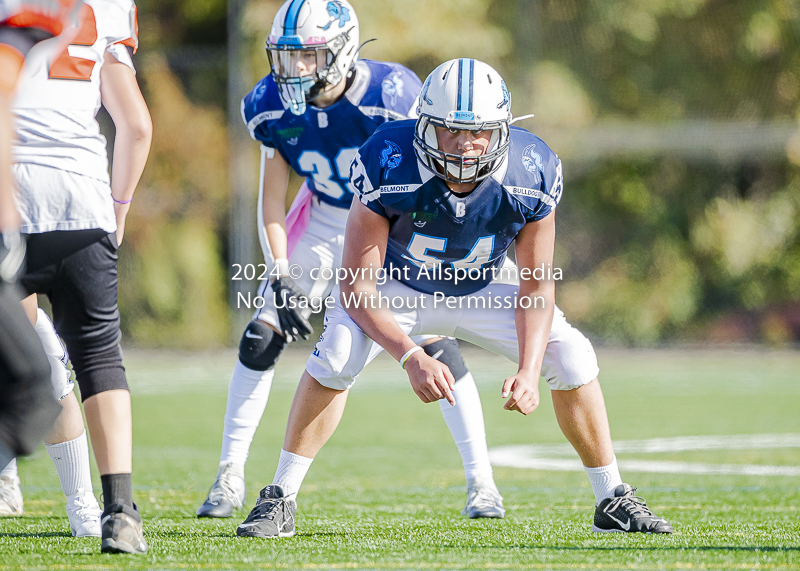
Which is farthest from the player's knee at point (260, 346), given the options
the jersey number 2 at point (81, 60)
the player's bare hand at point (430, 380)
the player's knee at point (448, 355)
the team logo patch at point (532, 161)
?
the jersey number 2 at point (81, 60)

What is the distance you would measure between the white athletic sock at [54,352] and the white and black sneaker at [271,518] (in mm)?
677

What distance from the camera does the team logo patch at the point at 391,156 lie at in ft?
9.55

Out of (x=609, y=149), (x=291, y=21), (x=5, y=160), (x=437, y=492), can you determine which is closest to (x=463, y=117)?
(x=291, y=21)

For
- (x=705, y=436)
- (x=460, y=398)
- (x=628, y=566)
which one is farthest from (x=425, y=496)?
(x=705, y=436)

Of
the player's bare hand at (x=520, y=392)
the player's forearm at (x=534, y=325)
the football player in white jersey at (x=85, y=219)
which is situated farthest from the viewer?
the player's forearm at (x=534, y=325)

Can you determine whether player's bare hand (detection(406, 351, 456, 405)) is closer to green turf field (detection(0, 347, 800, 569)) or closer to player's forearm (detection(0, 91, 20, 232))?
green turf field (detection(0, 347, 800, 569))

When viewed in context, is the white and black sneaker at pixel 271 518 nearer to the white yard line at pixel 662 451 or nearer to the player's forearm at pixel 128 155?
the player's forearm at pixel 128 155

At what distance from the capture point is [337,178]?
12.6 feet

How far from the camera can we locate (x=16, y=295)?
7.62ft

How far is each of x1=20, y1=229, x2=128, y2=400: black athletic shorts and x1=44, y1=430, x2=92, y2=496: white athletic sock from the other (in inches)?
17.4

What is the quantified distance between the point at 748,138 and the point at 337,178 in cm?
1027

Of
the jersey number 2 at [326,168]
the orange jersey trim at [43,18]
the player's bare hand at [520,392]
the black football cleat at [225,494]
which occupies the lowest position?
the black football cleat at [225,494]

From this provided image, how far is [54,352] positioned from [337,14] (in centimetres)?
155

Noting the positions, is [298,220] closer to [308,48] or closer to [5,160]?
[308,48]
